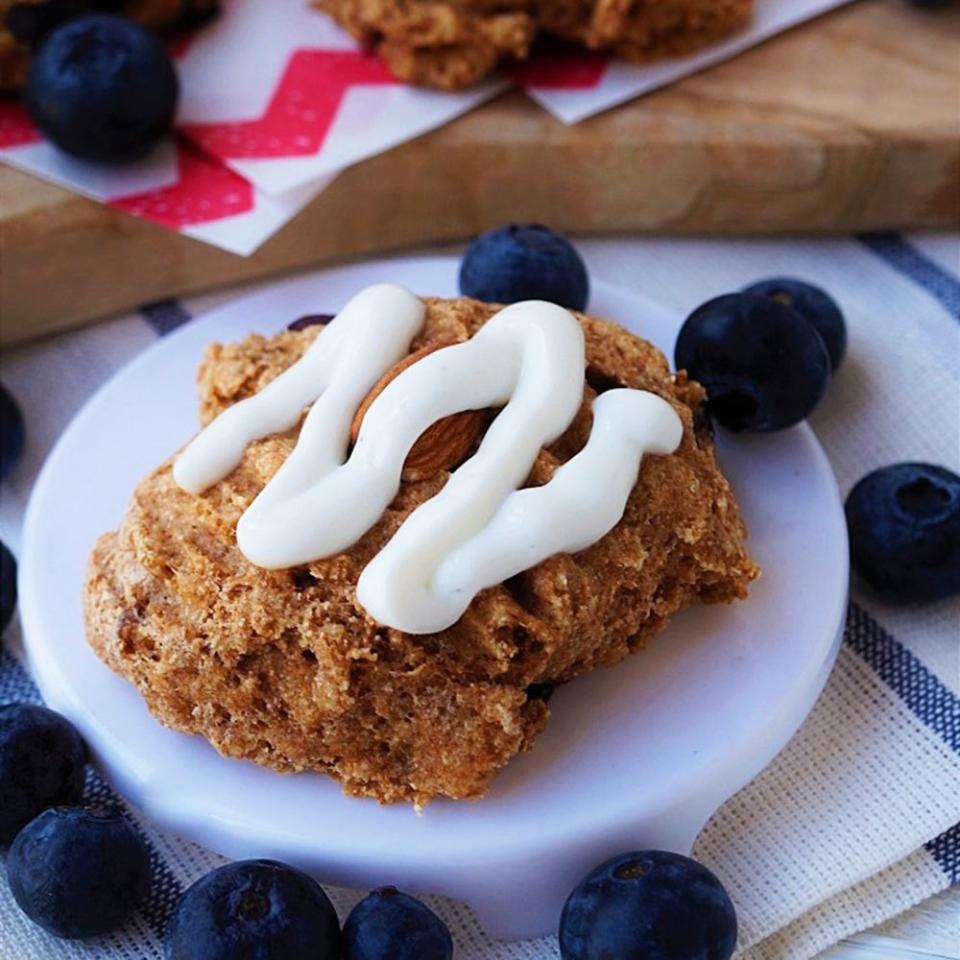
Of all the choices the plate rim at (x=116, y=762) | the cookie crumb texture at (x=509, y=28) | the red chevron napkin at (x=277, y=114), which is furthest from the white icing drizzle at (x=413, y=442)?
the cookie crumb texture at (x=509, y=28)

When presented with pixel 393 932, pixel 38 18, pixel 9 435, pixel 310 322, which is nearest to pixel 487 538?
pixel 393 932

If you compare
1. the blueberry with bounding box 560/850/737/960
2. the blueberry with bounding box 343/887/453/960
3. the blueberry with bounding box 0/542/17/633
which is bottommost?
the blueberry with bounding box 0/542/17/633

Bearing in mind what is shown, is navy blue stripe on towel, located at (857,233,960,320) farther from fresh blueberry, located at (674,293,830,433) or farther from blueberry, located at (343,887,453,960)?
blueberry, located at (343,887,453,960)

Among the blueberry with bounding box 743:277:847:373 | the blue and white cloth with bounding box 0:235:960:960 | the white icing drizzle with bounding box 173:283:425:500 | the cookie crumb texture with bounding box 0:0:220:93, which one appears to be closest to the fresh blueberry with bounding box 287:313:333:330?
the white icing drizzle with bounding box 173:283:425:500

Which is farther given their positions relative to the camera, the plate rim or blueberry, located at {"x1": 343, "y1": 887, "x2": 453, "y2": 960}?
the plate rim

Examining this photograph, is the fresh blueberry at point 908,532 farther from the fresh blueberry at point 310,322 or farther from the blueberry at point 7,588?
the blueberry at point 7,588

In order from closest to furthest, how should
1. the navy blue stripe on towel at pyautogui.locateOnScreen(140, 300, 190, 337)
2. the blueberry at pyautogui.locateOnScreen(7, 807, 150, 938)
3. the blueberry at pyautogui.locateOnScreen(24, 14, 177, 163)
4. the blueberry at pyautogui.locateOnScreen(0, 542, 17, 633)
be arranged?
the blueberry at pyautogui.locateOnScreen(7, 807, 150, 938)
the blueberry at pyautogui.locateOnScreen(0, 542, 17, 633)
the blueberry at pyautogui.locateOnScreen(24, 14, 177, 163)
the navy blue stripe on towel at pyautogui.locateOnScreen(140, 300, 190, 337)
